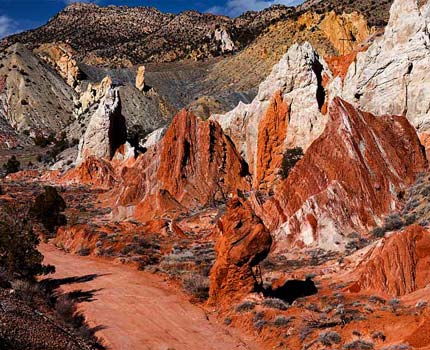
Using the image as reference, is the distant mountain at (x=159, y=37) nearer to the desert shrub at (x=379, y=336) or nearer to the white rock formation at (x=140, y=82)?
the white rock formation at (x=140, y=82)

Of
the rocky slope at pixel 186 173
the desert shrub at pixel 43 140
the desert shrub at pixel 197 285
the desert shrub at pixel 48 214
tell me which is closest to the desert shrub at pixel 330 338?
the desert shrub at pixel 197 285

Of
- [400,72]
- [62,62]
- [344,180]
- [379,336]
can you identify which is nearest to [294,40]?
[62,62]

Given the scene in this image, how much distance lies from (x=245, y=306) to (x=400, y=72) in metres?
23.7

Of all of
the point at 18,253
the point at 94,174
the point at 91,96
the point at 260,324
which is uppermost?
the point at 91,96

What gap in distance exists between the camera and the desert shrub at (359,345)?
38.9 feet

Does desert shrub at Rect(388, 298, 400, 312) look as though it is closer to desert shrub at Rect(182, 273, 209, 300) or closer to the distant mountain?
desert shrub at Rect(182, 273, 209, 300)

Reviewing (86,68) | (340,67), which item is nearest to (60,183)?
(340,67)

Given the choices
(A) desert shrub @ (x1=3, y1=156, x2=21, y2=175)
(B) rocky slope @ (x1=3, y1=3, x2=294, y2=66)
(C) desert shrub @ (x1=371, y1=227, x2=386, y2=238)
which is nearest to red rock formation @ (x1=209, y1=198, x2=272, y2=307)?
(C) desert shrub @ (x1=371, y1=227, x2=386, y2=238)

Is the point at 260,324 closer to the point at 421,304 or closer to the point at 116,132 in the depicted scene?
the point at 421,304

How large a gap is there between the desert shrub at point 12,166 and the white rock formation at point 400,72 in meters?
56.7

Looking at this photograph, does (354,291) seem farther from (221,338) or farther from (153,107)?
(153,107)

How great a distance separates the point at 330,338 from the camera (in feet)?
41.5

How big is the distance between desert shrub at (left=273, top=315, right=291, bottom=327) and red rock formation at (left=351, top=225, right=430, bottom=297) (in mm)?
2824

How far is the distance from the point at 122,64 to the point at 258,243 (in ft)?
491
